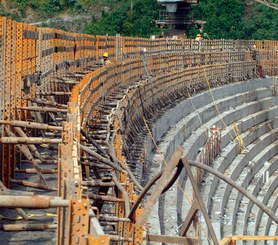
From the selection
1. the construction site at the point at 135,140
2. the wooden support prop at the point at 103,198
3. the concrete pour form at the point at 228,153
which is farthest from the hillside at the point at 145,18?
the wooden support prop at the point at 103,198

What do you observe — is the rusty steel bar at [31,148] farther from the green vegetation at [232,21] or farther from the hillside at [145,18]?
the green vegetation at [232,21]

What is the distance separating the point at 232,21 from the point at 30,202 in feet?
207

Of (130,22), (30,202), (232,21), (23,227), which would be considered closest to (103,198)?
(23,227)

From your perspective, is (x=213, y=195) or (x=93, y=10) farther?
(x=93, y=10)

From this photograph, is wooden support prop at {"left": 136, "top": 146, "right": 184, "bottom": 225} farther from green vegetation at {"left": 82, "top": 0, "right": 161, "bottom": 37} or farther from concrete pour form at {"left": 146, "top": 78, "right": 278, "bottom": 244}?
green vegetation at {"left": 82, "top": 0, "right": 161, "bottom": 37}

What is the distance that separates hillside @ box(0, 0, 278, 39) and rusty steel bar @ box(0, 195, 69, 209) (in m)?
57.4

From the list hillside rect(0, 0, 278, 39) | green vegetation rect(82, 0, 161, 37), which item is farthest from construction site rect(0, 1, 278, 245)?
green vegetation rect(82, 0, 161, 37)

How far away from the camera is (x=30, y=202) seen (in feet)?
20.8

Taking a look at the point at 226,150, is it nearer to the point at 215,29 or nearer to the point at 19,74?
the point at 19,74

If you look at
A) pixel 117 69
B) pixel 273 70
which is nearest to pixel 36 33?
pixel 117 69

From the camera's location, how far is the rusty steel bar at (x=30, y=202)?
621 centimetres

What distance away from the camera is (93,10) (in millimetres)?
78375

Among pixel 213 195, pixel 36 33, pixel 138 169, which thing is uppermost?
pixel 36 33

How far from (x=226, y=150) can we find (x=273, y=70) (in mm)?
21157
